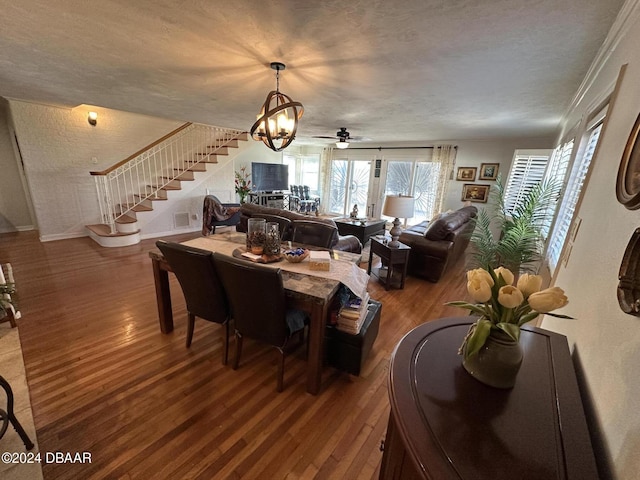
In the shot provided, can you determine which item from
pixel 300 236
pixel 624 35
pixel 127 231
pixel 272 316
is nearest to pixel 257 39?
pixel 300 236

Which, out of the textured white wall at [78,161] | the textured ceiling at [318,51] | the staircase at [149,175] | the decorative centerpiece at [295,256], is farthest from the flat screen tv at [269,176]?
the decorative centerpiece at [295,256]

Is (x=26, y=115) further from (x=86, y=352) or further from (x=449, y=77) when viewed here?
(x=449, y=77)

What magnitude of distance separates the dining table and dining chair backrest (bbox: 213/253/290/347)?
0.12m

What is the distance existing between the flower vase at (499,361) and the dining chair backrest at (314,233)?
6.21 feet

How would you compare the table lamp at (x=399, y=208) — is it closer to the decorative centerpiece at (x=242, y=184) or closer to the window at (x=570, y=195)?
the window at (x=570, y=195)

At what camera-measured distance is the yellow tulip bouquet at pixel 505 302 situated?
2.26 ft

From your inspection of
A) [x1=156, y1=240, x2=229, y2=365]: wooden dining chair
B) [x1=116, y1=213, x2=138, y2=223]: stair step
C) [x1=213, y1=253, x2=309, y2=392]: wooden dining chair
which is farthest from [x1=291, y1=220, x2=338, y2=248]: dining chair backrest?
[x1=116, y1=213, x2=138, y2=223]: stair step

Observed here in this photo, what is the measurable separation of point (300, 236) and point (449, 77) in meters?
1.99

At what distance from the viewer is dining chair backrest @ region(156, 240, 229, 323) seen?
5.27ft

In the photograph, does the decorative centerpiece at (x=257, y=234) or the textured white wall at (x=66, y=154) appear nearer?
the decorative centerpiece at (x=257, y=234)

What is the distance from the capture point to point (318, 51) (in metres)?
1.88

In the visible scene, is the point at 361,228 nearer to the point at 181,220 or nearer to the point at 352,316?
the point at 352,316

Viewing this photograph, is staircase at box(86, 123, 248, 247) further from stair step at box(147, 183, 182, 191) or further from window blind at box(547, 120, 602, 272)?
window blind at box(547, 120, 602, 272)

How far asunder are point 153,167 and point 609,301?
22.7 ft
